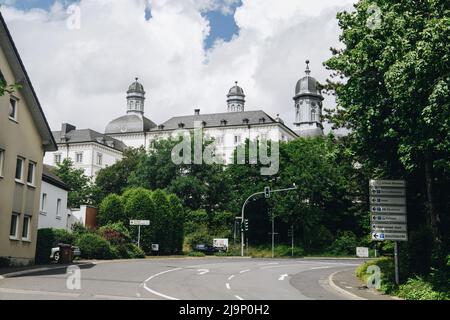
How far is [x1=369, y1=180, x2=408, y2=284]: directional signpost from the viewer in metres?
20.6

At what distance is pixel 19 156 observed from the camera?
29.4m

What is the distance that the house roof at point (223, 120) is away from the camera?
374 feet

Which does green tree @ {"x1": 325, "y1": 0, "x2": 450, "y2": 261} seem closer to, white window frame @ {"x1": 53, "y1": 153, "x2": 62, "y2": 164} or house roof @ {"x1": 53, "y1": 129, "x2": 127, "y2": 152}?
house roof @ {"x1": 53, "y1": 129, "x2": 127, "y2": 152}

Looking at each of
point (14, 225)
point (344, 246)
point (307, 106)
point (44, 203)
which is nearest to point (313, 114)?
point (307, 106)

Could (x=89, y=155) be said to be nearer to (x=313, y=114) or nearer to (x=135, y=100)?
(x=135, y=100)

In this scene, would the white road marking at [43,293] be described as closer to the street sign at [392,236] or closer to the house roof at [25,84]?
the street sign at [392,236]

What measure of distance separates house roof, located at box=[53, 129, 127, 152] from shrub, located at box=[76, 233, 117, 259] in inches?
3143

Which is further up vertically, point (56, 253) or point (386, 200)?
point (386, 200)

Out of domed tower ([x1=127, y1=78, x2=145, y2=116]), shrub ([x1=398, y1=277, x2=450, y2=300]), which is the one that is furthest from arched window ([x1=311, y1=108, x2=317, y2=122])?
shrub ([x1=398, y1=277, x2=450, y2=300])

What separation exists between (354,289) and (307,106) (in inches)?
4200

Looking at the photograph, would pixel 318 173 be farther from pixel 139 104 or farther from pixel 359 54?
pixel 139 104

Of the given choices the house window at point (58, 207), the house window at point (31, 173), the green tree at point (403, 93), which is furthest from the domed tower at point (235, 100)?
the green tree at point (403, 93)

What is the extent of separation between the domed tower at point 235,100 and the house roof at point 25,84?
104 m

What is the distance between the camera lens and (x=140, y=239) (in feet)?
156
